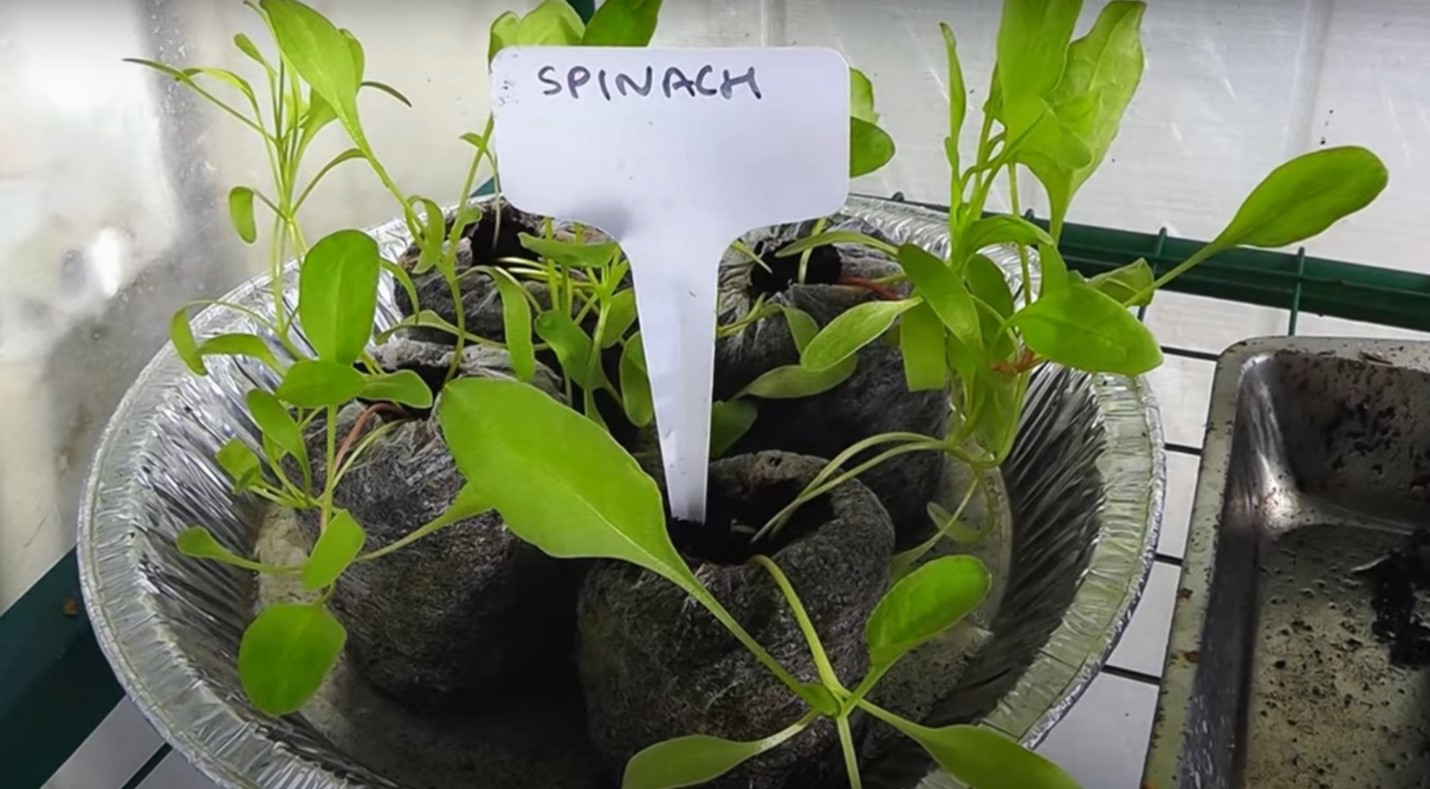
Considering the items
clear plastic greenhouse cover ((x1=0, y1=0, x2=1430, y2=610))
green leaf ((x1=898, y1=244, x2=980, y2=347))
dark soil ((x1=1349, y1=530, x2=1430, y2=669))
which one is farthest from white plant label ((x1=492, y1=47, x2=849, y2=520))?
clear plastic greenhouse cover ((x1=0, y1=0, x2=1430, y2=610))

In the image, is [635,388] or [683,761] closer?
[683,761]

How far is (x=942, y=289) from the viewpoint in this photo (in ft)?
1.16

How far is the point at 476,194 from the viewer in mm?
702

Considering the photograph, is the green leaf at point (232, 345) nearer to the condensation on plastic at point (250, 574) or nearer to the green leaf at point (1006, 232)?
the condensation on plastic at point (250, 574)

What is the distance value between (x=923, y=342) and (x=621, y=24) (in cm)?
13

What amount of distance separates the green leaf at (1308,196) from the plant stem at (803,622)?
157mm

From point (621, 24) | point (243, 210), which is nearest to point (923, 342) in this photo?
point (621, 24)

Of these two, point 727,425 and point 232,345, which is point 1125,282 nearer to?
point 727,425

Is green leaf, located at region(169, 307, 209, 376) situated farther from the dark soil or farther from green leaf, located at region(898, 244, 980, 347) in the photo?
the dark soil

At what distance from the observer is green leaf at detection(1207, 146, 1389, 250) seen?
34 cm

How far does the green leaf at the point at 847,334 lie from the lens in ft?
1.19

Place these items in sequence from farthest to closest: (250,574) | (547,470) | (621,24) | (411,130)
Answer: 1. (411,130)
2. (250,574)
3. (621,24)
4. (547,470)

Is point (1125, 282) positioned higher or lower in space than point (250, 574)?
higher

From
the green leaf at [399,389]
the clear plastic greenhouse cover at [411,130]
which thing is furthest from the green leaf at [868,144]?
the clear plastic greenhouse cover at [411,130]
